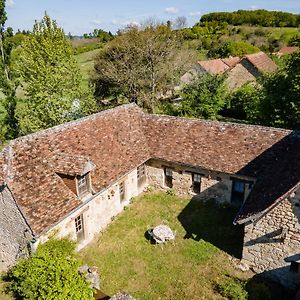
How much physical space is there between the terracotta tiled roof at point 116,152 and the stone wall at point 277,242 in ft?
2.48

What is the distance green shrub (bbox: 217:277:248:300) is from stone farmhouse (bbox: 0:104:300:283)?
1611mm

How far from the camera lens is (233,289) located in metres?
15.5

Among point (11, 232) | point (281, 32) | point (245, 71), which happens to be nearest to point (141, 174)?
point (11, 232)

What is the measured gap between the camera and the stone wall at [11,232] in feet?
52.9

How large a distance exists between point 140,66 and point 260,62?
22681mm

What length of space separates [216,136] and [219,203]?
5.13m

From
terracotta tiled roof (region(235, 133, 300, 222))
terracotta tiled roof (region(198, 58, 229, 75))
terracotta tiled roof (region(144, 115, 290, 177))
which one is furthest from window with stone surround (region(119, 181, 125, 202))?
terracotta tiled roof (region(198, 58, 229, 75))

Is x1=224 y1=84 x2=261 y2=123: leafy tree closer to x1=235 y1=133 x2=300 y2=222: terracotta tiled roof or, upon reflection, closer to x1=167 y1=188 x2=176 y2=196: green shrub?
x1=235 y1=133 x2=300 y2=222: terracotta tiled roof

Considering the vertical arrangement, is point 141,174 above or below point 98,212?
above

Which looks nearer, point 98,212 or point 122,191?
point 98,212

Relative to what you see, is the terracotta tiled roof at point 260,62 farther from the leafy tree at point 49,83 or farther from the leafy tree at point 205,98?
the leafy tree at point 49,83

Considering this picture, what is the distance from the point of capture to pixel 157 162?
25109 mm

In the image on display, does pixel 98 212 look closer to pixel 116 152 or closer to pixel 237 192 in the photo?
pixel 116 152

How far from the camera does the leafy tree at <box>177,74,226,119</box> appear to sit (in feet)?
119
